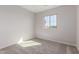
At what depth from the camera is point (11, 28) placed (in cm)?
346

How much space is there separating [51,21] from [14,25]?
220cm

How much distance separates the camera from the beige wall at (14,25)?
10.0 feet

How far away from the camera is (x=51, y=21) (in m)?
4.46

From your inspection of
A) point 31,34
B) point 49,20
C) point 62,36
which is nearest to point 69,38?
point 62,36

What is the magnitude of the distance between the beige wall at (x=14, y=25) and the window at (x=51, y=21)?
1060 mm

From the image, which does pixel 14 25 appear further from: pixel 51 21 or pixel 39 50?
pixel 51 21

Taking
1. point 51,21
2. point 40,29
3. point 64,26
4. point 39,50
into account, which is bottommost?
point 39,50

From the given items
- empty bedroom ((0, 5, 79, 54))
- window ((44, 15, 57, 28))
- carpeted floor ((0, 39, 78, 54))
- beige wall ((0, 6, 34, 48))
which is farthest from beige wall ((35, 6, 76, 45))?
beige wall ((0, 6, 34, 48))

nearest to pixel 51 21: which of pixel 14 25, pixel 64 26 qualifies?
pixel 64 26

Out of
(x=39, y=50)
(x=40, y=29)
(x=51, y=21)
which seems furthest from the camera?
(x=40, y=29)

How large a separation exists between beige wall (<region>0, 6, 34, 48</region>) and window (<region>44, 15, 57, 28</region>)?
1.06 metres

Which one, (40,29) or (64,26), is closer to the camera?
(64,26)

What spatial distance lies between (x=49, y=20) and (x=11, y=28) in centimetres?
233
